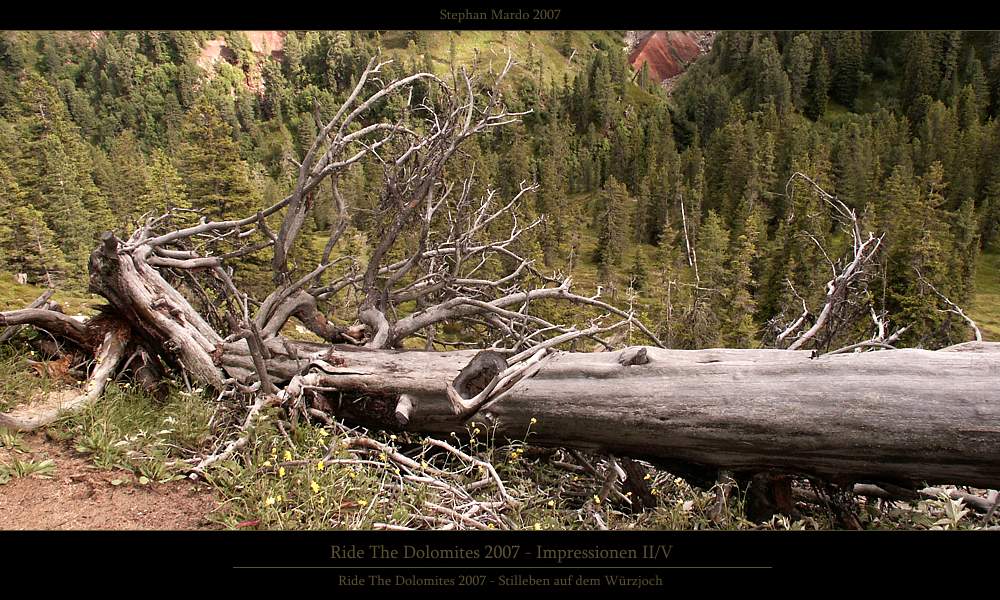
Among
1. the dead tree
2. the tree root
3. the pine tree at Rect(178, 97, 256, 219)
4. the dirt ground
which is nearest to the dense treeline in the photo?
the pine tree at Rect(178, 97, 256, 219)

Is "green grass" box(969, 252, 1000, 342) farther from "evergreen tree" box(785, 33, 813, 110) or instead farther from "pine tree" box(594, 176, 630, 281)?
"evergreen tree" box(785, 33, 813, 110)

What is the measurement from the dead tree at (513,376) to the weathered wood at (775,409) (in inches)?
0.4

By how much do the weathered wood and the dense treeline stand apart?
98.1 inches

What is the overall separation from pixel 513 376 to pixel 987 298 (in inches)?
2155

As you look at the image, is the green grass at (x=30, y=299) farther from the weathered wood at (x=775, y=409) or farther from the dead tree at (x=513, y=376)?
the weathered wood at (x=775, y=409)

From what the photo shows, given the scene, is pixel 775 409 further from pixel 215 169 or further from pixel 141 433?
pixel 215 169

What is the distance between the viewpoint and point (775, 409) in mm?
3646

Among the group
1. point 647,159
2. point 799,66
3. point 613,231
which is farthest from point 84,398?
point 799,66

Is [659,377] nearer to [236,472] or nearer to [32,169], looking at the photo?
[236,472]

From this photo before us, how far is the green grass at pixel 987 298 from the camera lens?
37084mm

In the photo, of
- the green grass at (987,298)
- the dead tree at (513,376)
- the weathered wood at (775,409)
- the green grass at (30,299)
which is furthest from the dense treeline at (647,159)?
the green grass at (30,299)

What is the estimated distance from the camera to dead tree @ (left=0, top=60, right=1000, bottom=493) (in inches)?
135
